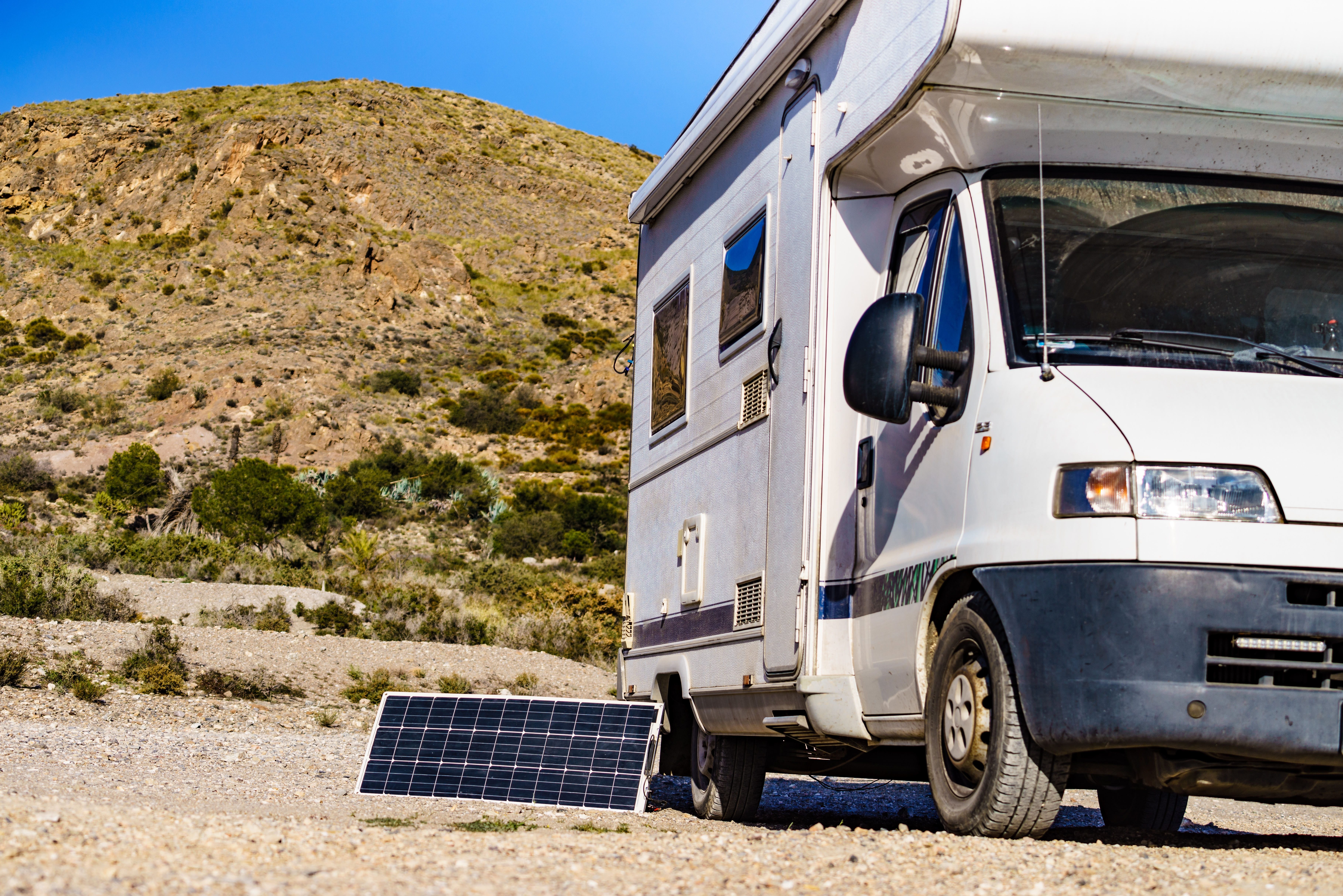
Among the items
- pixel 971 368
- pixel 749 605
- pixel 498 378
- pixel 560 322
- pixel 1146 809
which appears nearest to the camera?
pixel 971 368

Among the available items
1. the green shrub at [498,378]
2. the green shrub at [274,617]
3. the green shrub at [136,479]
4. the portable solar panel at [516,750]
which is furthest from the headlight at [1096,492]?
the green shrub at [498,378]

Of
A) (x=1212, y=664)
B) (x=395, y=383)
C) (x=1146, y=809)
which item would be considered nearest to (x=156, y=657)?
(x=1146, y=809)

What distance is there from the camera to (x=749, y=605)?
6.64 metres

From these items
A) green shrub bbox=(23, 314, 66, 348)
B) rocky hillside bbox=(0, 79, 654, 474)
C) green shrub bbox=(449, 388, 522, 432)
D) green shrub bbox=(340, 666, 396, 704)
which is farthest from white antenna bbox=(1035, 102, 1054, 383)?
green shrub bbox=(23, 314, 66, 348)

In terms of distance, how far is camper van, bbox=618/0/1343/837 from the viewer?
13.6 feet

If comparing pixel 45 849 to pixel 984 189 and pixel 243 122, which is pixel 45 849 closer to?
pixel 984 189

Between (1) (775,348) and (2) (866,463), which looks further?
(1) (775,348)

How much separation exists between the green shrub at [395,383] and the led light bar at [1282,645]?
44.6 metres

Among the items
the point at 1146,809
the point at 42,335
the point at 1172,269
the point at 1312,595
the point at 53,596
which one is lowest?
the point at 1146,809

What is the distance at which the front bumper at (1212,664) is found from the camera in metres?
4.11

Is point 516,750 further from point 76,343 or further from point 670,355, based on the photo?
point 76,343

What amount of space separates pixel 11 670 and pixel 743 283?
1064 cm

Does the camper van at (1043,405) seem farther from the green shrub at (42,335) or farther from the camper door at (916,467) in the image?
the green shrub at (42,335)

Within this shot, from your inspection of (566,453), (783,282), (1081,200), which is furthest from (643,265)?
(566,453)
